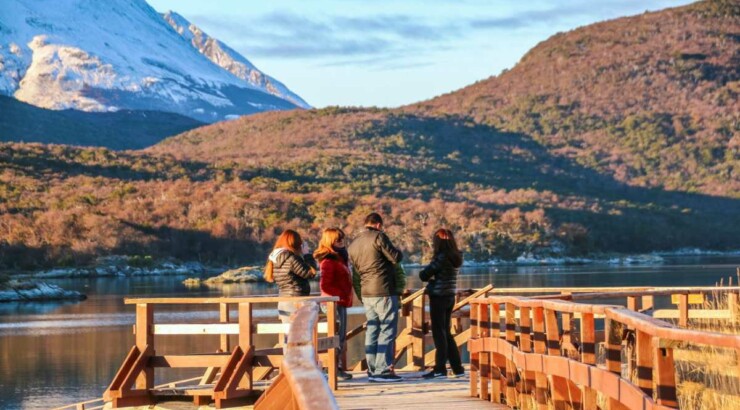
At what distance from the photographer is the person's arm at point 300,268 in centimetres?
1296

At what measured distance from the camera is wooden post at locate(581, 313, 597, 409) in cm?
847

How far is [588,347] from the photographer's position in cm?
849

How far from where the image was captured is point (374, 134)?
6836 inches

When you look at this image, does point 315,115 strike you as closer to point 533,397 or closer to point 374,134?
point 374,134

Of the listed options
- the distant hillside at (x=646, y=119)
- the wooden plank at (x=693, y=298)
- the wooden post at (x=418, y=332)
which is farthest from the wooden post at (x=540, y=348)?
the distant hillside at (x=646, y=119)

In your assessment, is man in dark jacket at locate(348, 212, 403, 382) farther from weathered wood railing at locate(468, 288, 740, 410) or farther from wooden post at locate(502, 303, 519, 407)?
wooden post at locate(502, 303, 519, 407)

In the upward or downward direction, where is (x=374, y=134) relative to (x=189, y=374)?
upward

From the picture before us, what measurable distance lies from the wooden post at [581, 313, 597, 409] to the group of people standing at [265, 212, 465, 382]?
195 inches

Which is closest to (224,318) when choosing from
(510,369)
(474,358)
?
(474,358)

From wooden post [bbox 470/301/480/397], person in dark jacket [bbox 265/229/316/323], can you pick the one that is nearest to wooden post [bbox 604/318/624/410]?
wooden post [bbox 470/301/480/397]

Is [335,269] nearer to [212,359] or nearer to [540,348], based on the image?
[212,359]

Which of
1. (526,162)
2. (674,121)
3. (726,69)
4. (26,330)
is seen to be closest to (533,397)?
(26,330)

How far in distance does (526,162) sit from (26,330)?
130436 mm

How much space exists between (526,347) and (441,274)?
347cm
